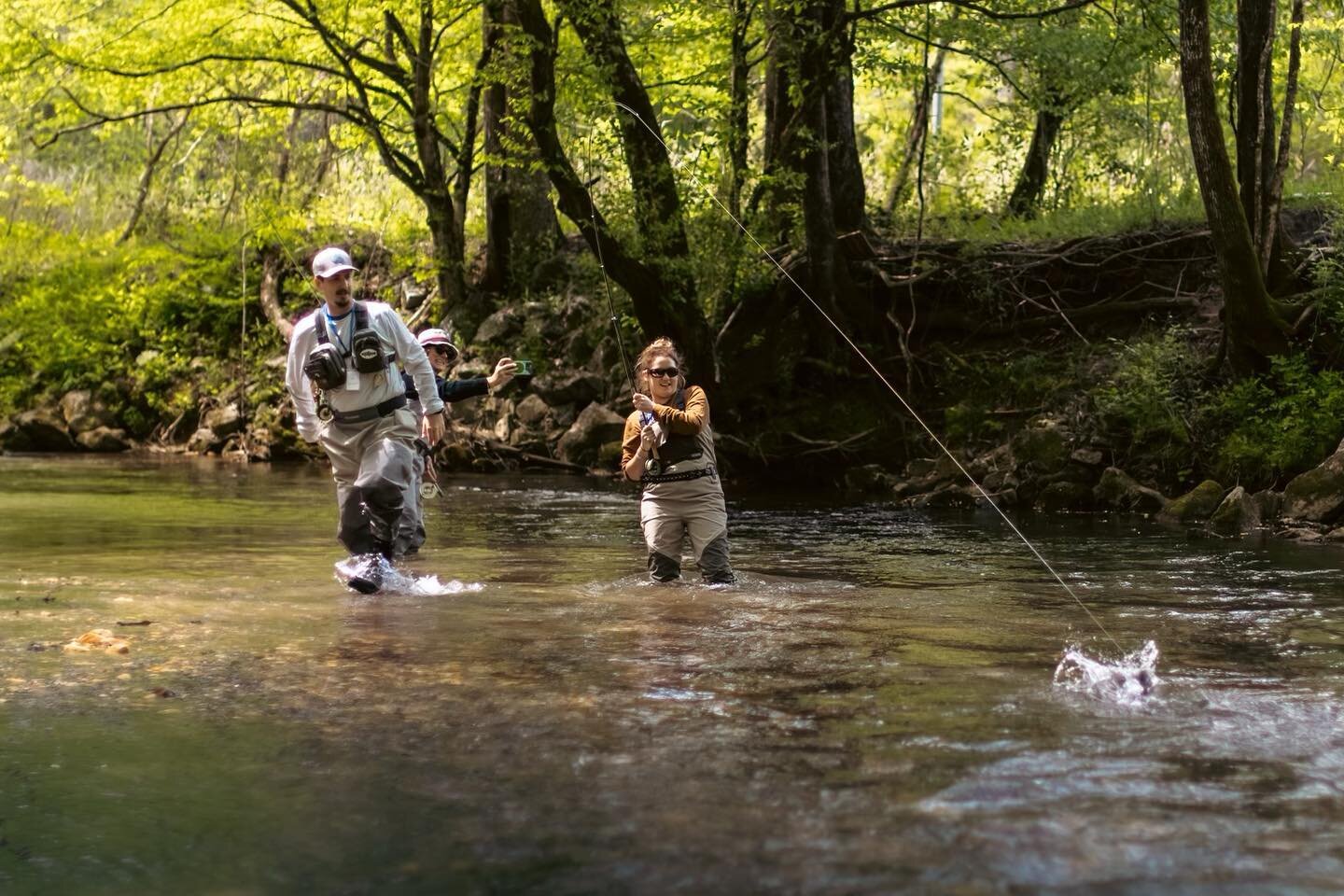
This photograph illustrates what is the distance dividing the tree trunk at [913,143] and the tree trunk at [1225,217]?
17.7ft

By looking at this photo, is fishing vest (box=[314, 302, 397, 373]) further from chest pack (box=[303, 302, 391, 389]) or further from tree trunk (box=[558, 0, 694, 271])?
tree trunk (box=[558, 0, 694, 271])

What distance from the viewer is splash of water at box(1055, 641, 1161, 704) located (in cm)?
529

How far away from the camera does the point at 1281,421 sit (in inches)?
552

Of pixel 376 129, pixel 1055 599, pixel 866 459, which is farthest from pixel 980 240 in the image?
pixel 1055 599

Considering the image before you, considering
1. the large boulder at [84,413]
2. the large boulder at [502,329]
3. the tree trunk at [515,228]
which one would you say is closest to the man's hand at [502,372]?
the large boulder at [502,329]

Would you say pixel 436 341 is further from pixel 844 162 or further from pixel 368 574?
pixel 844 162

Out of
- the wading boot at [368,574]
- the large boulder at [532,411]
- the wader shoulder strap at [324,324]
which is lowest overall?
the wading boot at [368,574]

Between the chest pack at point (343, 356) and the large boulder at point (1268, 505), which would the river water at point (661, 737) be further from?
the large boulder at point (1268, 505)

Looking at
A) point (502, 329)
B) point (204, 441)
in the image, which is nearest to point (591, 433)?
point (502, 329)

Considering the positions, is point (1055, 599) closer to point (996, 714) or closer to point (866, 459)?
point (996, 714)

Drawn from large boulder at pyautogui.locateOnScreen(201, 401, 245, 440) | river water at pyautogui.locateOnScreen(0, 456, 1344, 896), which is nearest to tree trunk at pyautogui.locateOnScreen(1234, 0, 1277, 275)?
river water at pyautogui.locateOnScreen(0, 456, 1344, 896)

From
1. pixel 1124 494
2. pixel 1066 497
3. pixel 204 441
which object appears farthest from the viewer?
pixel 204 441

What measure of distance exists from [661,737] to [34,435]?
25.4m

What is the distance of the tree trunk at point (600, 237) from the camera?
49.2 feet
